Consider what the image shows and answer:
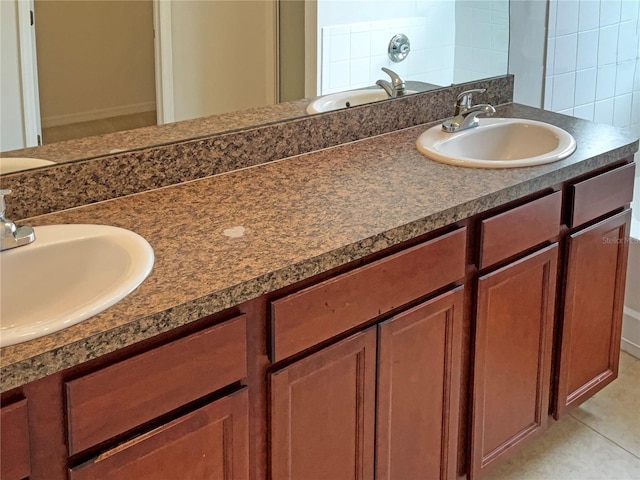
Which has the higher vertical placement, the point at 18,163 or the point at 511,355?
the point at 18,163

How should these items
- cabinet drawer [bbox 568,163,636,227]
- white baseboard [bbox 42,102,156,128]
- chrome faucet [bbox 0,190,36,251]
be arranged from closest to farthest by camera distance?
1. chrome faucet [bbox 0,190,36,251]
2. white baseboard [bbox 42,102,156,128]
3. cabinet drawer [bbox 568,163,636,227]

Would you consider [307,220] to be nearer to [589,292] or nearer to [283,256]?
[283,256]

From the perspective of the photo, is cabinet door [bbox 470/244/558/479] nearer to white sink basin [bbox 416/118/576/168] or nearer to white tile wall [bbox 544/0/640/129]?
white sink basin [bbox 416/118/576/168]

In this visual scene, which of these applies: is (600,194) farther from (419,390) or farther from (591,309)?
(419,390)

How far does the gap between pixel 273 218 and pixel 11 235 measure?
1.63 ft

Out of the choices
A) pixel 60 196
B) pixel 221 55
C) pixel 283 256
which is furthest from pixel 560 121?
pixel 60 196

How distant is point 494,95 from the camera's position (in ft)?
8.09

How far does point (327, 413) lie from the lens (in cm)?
158

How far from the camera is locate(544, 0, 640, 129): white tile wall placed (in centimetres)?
266

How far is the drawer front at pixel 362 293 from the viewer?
4.73ft

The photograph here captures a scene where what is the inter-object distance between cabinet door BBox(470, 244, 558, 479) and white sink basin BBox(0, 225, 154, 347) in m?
0.83

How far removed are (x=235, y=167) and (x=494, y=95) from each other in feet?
3.24

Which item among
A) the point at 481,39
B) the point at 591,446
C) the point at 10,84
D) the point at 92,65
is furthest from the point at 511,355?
the point at 10,84

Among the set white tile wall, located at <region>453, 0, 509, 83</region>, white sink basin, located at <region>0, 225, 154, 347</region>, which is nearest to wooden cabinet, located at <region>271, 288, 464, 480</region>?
white sink basin, located at <region>0, 225, 154, 347</region>
